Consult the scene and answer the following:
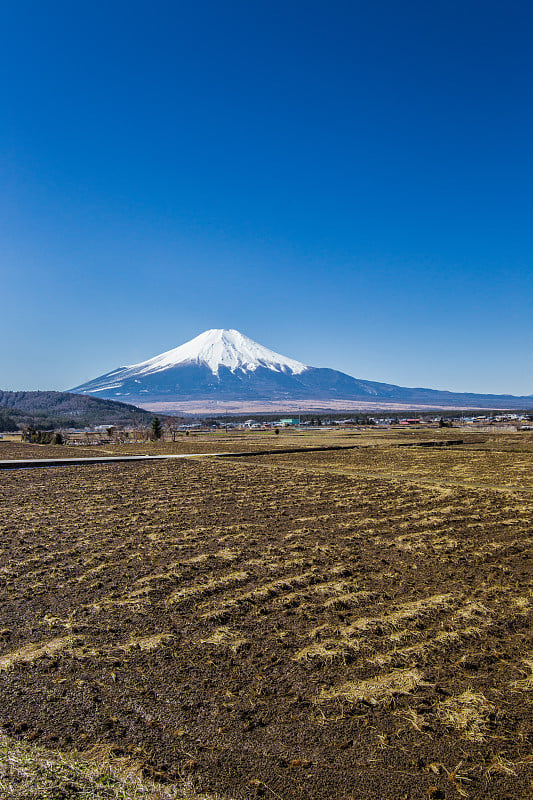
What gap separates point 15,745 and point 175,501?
12.3m

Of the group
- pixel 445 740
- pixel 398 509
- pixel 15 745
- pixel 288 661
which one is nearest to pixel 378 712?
pixel 445 740

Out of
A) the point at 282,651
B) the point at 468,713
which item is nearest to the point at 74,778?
the point at 282,651

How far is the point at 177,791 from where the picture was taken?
12.1 ft

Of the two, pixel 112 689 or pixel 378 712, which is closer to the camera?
pixel 378 712

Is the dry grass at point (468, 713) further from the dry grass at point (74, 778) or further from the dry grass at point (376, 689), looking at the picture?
the dry grass at point (74, 778)

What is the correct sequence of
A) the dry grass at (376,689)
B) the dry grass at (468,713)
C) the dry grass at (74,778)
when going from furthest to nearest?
the dry grass at (376,689)
the dry grass at (468,713)
the dry grass at (74,778)

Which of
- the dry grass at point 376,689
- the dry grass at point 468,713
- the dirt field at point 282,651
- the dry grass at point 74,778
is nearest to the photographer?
the dry grass at point 74,778

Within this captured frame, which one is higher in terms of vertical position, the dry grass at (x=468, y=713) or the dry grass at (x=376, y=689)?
the dry grass at (x=376, y=689)

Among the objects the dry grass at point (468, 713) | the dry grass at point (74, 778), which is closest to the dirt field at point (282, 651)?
the dry grass at point (468, 713)

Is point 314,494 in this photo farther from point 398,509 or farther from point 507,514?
point 507,514

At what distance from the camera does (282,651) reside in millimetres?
5730

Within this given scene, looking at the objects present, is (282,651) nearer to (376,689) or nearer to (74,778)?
(376,689)

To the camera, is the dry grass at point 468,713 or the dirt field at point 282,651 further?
the dry grass at point 468,713

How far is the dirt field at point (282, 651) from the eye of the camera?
158 inches
